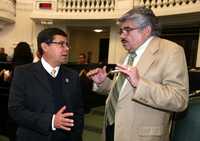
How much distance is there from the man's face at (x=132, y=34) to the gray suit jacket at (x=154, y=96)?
0.08 meters

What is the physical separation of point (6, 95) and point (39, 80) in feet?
8.45

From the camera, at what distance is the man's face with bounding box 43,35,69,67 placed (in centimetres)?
225

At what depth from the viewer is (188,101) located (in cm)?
195

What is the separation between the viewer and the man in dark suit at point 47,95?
A: 81.9 inches

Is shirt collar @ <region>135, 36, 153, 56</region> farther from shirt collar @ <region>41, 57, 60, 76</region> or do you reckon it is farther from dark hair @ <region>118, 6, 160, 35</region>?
shirt collar @ <region>41, 57, 60, 76</region>

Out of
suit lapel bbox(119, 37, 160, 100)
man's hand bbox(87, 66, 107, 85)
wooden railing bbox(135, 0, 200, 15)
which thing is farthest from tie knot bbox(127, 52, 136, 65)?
wooden railing bbox(135, 0, 200, 15)

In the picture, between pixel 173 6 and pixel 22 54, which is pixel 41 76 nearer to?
pixel 22 54

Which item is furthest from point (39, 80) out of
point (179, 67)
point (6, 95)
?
point (6, 95)

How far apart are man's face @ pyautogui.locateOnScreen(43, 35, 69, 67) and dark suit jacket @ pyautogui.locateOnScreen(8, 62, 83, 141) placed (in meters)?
0.09

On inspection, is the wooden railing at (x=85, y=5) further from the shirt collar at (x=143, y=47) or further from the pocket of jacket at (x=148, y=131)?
the pocket of jacket at (x=148, y=131)

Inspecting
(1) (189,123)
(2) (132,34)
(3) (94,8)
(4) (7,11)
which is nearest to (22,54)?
(2) (132,34)

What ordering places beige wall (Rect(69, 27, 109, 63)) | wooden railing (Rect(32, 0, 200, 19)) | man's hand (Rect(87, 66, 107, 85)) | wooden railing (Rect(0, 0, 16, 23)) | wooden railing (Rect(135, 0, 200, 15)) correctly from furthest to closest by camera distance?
beige wall (Rect(69, 27, 109, 63)) < wooden railing (Rect(0, 0, 16, 23)) < wooden railing (Rect(32, 0, 200, 19)) < wooden railing (Rect(135, 0, 200, 15)) < man's hand (Rect(87, 66, 107, 85))

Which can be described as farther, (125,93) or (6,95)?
(6,95)

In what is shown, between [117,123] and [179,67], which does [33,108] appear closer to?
[117,123]
